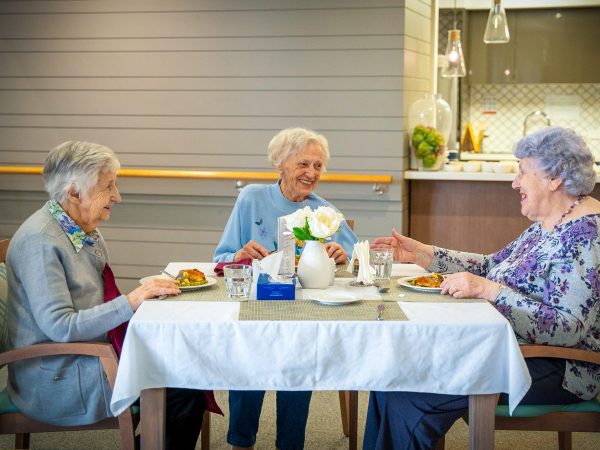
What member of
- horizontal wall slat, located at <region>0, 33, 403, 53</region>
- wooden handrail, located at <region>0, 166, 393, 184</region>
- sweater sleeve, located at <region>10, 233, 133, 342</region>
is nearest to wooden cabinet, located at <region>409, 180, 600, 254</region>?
wooden handrail, located at <region>0, 166, 393, 184</region>

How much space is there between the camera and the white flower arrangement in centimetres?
254

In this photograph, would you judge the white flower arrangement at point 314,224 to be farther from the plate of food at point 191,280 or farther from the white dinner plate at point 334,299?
the plate of food at point 191,280

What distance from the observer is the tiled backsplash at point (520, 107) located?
713 cm

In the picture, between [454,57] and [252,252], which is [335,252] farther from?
[454,57]

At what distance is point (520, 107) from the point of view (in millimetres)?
7266

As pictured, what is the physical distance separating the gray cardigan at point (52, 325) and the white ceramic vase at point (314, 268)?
1.86 feet

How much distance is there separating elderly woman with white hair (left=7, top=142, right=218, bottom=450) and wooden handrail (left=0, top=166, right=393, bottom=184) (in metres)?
2.38

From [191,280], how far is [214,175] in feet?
8.14

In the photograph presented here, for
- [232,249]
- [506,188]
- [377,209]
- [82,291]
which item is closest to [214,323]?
[82,291]

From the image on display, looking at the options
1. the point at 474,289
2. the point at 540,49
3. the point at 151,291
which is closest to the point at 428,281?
the point at 474,289

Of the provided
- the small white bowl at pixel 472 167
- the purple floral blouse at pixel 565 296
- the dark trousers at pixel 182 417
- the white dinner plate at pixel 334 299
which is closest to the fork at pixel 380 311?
the white dinner plate at pixel 334 299

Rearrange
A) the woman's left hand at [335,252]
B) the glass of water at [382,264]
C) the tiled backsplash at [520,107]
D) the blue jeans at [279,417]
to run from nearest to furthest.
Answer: the glass of water at [382,264] < the blue jeans at [279,417] < the woman's left hand at [335,252] < the tiled backsplash at [520,107]

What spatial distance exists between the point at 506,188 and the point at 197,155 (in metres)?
1.92

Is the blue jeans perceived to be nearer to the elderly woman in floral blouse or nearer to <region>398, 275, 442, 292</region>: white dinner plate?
the elderly woman in floral blouse
